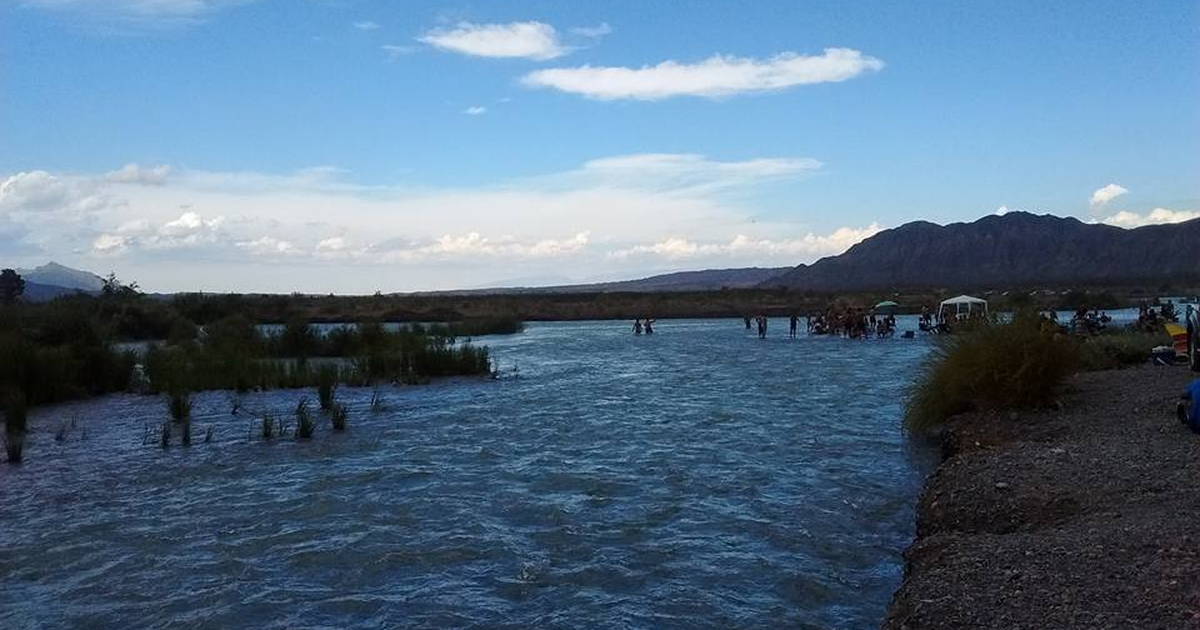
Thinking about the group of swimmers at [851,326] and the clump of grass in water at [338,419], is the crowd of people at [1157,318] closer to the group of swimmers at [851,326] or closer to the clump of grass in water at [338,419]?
the group of swimmers at [851,326]

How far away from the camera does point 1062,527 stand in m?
8.77

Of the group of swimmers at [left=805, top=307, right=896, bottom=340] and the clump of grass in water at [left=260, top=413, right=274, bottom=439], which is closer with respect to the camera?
the clump of grass in water at [left=260, top=413, right=274, bottom=439]

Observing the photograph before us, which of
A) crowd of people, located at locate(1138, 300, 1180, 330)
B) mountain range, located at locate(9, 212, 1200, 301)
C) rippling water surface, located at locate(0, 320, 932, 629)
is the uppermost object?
mountain range, located at locate(9, 212, 1200, 301)

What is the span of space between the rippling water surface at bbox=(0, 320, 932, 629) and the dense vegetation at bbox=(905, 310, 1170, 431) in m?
1.11

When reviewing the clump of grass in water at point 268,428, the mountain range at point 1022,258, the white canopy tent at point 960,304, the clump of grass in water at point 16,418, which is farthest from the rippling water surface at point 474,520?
the mountain range at point 1022,258

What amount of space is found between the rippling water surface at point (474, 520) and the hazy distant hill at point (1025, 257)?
482 feet

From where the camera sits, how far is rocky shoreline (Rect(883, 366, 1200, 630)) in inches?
256

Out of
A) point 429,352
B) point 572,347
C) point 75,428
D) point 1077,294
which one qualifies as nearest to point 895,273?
point 1077,294

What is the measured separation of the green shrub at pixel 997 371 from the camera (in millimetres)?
16016

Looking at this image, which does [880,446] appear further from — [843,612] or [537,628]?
[537,628]

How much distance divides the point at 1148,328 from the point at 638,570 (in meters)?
27.9

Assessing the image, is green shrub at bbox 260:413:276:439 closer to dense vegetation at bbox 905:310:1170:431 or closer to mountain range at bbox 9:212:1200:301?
dense vegetation at bbox 905:310:1170:431

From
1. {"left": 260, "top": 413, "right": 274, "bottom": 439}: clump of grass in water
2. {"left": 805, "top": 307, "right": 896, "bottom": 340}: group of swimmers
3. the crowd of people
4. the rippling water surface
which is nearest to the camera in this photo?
the rippling water surface

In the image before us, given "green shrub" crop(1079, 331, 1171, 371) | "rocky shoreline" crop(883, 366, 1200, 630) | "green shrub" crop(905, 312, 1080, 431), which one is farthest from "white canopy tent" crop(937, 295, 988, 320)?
"rocky shoreline" crop(883, 366, 1200, 630)
